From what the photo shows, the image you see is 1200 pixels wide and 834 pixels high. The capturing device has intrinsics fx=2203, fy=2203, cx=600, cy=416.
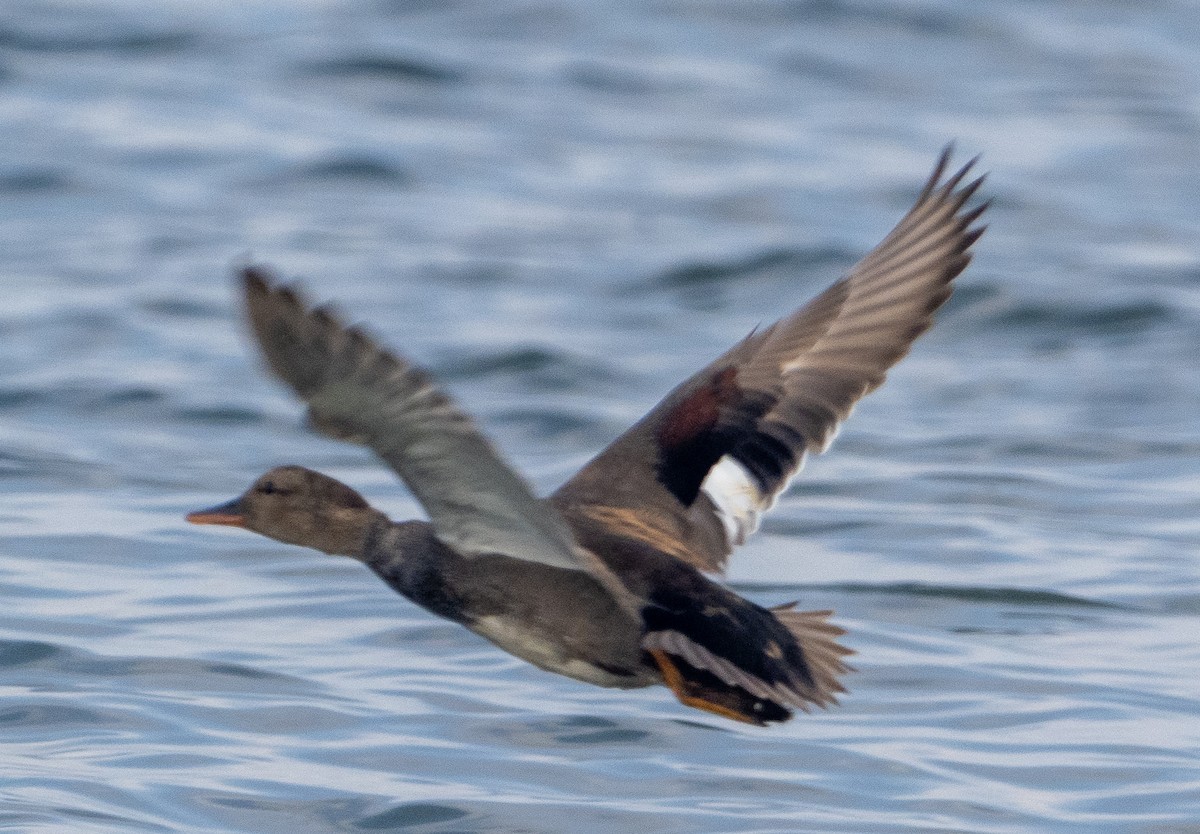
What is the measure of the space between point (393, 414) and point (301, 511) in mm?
1383

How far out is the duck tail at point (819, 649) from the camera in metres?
5.29

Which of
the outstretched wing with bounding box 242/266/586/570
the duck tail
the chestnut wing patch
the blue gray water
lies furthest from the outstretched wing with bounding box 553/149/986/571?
the outstretched wing with bounding box 242/266/586/570

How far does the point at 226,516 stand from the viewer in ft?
18.4

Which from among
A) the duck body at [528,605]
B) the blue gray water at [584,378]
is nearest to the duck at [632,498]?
the duck body at [528,605]

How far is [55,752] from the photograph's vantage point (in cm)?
607

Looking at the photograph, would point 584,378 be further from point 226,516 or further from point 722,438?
point 226,516

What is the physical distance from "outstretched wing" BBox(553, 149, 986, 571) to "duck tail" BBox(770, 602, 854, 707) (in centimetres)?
41

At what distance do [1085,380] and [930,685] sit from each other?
5.20 meters

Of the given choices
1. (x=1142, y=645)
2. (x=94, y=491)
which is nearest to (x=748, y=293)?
(x=94, y=491)

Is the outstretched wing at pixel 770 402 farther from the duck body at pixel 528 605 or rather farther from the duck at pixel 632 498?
the duck body at pixel 528 605

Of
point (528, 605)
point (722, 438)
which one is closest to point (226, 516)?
point (528, 605)

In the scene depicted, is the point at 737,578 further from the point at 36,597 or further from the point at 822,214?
the point at 822,214

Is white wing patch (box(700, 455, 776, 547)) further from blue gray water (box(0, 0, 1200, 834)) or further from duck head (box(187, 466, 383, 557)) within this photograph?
duck head (box(187, 466, 383, 557))

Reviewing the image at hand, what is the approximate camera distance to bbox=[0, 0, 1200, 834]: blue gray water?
241 inches
